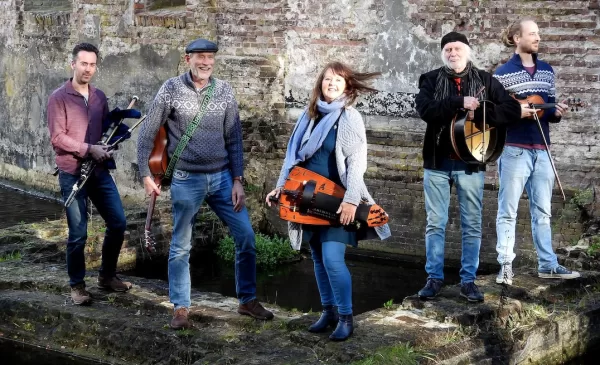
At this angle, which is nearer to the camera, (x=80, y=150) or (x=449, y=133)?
(x=449, y=133)

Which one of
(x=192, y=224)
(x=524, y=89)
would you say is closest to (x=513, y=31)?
(x=524, y=89)

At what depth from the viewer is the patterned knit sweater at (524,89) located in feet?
25.7

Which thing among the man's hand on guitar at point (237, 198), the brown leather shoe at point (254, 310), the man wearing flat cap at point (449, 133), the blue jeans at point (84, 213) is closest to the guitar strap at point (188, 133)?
the man's hand on guitar at point (237, 198)

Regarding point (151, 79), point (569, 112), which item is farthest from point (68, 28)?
point (569, 112)

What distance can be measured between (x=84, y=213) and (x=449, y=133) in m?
2.74

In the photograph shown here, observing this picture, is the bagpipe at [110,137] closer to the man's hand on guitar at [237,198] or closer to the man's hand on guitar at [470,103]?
the man's hand on guitar at [237,198]

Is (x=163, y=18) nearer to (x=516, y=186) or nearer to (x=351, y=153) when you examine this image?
(x=516, y=186)

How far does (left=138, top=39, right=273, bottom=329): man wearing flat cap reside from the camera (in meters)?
6.97

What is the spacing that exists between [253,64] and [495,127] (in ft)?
15.5

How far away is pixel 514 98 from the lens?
7.57m

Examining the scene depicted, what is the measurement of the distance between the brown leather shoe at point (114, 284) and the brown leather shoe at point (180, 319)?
97 cm

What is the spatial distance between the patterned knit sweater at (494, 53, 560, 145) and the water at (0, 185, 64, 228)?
6.69 m

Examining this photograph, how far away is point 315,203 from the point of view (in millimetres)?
6535

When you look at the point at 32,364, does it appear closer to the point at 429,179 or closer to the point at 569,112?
the point at 429,179
